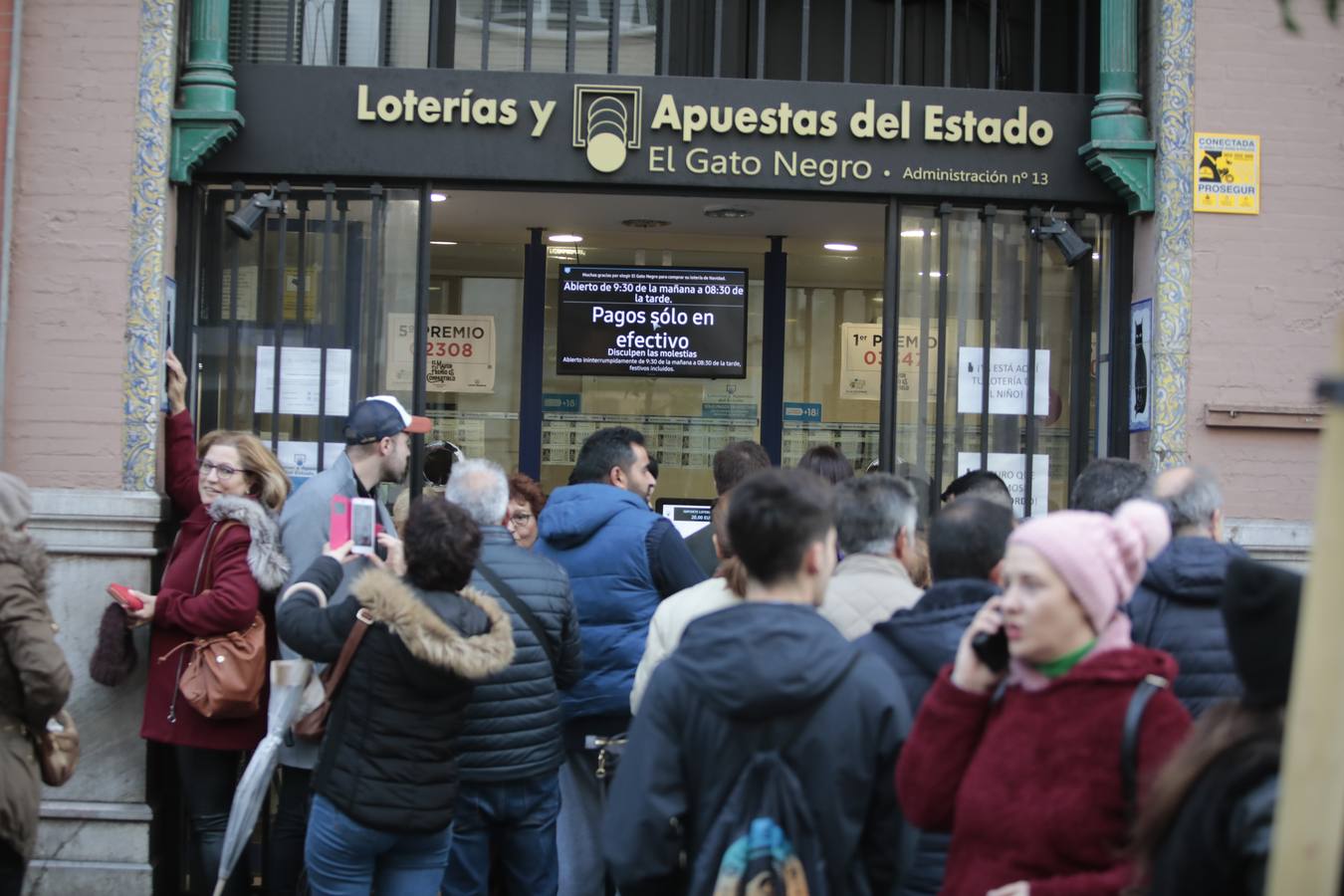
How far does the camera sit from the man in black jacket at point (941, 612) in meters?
3.68

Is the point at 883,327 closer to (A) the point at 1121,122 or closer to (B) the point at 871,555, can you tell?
(A) the point at 1121,122

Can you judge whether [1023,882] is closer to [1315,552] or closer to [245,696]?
[1315,552]

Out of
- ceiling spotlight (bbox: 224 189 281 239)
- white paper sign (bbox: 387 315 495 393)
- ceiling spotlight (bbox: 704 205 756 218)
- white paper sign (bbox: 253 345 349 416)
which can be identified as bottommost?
white paper sign (bbox: 253 345 349 416)

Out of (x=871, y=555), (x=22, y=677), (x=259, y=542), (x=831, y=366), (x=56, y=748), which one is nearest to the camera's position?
(x=871, y=555)

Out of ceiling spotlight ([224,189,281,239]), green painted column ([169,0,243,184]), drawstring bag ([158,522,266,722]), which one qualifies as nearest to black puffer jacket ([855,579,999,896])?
drawstring bag ([158,522,266,722])

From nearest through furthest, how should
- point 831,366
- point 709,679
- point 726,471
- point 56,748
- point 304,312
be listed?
1. point 709,679
2. point 56,748
3. point 726,471
4. point 304,312
5. point 831,366

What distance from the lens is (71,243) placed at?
22.7 ft

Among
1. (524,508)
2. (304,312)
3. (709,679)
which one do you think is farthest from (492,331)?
(709,679)

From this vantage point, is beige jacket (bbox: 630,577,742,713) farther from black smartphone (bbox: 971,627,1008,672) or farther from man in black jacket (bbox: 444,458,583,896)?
black smartphone (bbox: 971,627,1008,672)

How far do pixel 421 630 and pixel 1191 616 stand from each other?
2.22 m

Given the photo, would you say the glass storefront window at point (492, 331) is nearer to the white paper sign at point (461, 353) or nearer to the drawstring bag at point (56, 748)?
the white paper sign at point (461, 353)

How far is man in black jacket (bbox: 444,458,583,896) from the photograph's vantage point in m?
5.14

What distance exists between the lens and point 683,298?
9.85 meters

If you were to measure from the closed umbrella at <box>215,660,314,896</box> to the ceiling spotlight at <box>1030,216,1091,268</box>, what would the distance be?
14.0 feet
